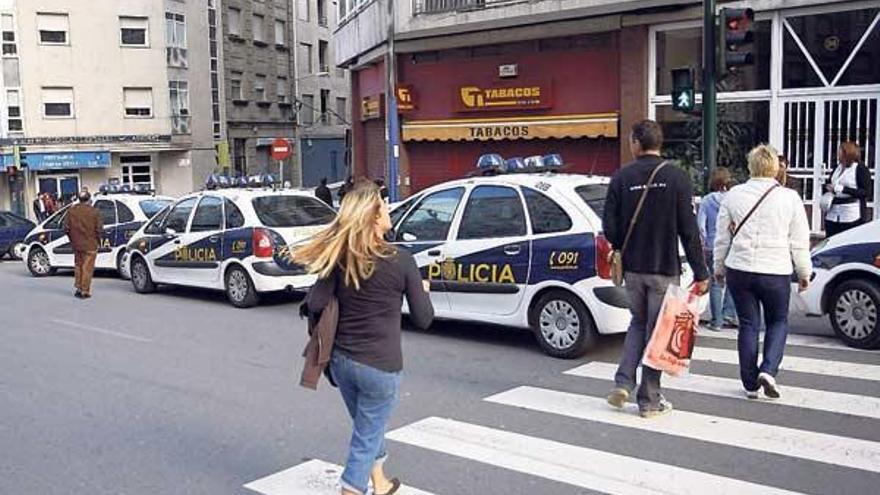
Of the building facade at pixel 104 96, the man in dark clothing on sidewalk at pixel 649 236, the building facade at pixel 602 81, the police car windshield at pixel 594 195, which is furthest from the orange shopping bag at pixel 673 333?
the building facade at pixel 104 96

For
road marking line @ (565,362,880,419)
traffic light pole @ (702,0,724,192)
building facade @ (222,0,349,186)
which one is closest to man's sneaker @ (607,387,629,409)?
road marking line @ (565,362,880,419)

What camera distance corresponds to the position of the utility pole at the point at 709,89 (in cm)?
1109

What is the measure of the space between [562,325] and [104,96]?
1466 inches

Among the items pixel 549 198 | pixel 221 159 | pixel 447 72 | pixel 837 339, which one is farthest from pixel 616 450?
pixel 221 159

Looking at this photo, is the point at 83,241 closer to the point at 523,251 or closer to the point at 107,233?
the point at 107,233

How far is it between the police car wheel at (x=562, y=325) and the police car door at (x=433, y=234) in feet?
3.72

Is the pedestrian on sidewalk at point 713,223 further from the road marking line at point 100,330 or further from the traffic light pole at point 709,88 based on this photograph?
the road marking line at point 100,330

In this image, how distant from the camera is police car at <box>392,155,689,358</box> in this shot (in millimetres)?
7883

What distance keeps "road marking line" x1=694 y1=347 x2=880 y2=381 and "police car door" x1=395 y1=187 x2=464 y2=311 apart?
8.18ft

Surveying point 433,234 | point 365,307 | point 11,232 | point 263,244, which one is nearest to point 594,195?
point 433,234

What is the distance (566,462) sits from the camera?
17.6ft

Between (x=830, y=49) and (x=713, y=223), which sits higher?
(x=830, y=49)

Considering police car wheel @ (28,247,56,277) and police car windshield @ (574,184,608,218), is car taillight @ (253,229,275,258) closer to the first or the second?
police car windshield @ (574,184,608,218)

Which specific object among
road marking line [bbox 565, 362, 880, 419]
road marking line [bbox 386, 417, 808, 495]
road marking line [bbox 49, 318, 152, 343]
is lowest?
road marking line [bbox 49, 318, 152, 343]
